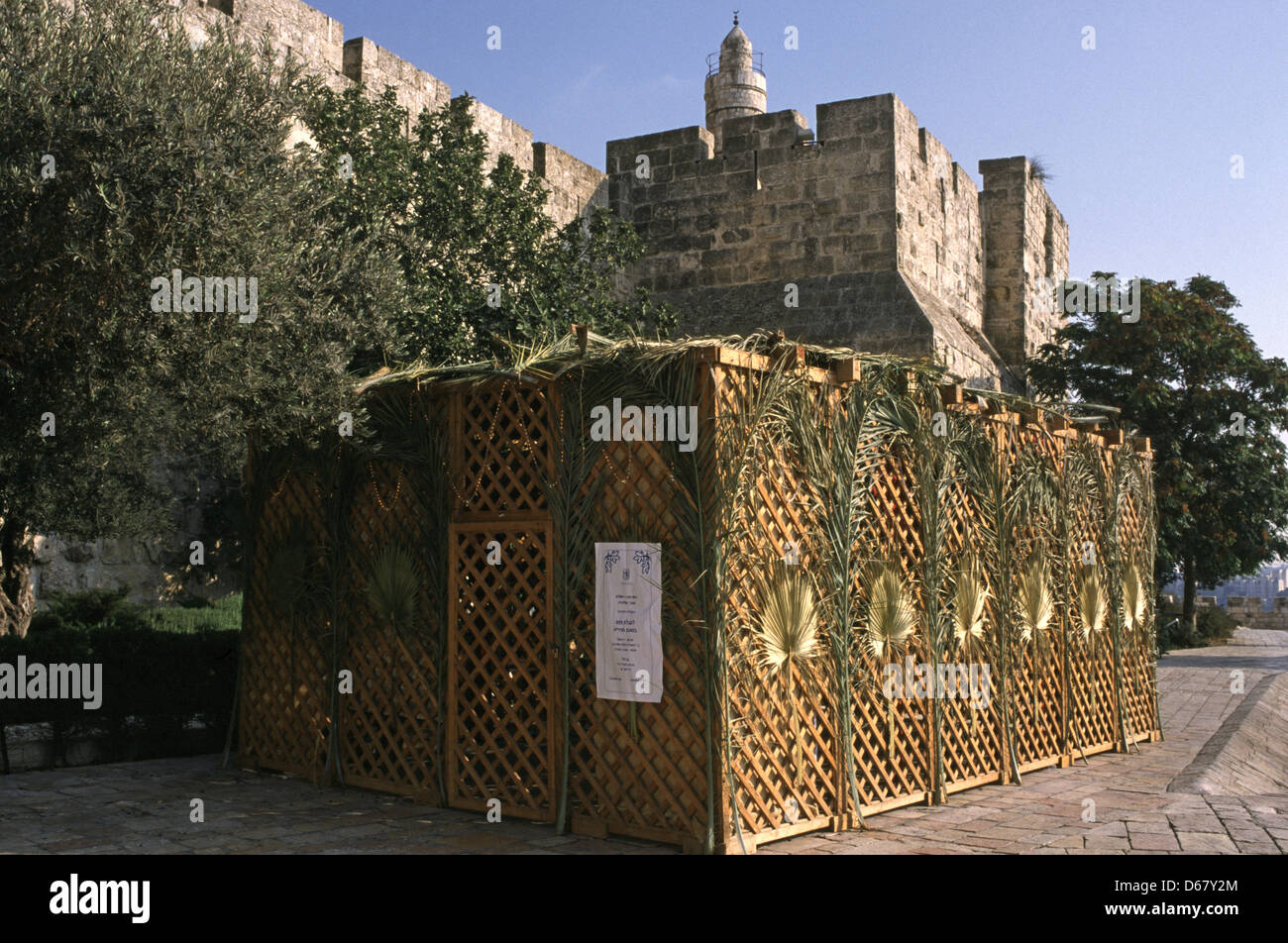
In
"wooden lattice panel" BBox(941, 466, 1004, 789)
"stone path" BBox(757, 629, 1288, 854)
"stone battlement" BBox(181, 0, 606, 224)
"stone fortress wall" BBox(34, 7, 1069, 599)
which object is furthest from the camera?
"stone fortress wall" BBox(34, 7, 1069, 599)

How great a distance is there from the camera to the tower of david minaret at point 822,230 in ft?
52.3

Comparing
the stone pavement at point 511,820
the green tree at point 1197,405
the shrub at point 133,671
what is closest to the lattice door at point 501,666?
the stone pavement at point 511,820

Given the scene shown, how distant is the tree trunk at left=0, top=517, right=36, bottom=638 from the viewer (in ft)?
29.0

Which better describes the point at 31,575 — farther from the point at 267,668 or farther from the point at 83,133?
the point at 83,133

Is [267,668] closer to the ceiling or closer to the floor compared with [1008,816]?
closer to the ceiling

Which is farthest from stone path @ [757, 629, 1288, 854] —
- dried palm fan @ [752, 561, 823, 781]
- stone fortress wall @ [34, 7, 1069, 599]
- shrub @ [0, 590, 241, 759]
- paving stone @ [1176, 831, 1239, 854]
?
stone fortress wall @ [34, 7, 1069, 599]

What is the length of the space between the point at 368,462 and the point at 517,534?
144cm

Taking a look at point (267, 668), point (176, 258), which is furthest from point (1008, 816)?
point (176, 258)

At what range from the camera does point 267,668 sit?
8.28 metres

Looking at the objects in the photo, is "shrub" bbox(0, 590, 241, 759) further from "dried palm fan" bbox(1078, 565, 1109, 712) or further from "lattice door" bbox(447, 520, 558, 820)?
"dried palm fan" bbox(1078, 565, 1109, 712)

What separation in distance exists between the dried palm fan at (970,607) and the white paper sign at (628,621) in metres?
2.47

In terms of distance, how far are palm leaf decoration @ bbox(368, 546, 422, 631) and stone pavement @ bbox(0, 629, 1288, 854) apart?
3.65 feet

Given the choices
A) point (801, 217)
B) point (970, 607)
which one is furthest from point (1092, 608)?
point (801, 217)
